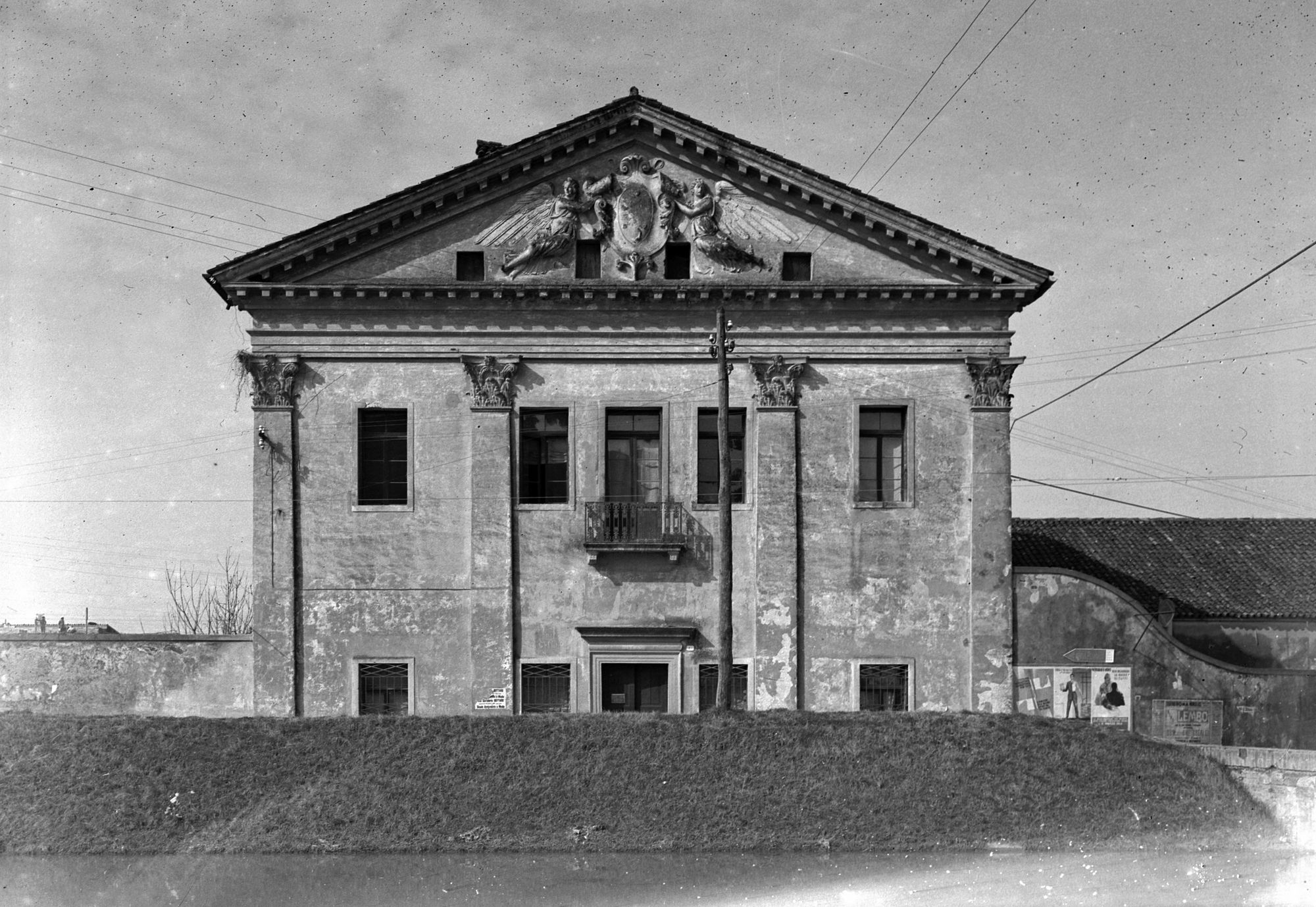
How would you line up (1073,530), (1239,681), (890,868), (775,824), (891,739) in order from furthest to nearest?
(1073,530) < (1239,681) < (891,739) < (775,824) < (890,868)

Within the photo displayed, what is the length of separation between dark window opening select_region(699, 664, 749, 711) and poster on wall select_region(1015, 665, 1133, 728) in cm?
542

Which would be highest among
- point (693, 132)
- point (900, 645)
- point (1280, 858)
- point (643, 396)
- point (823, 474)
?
point (693, 132)

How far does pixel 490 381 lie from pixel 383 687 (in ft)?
21.3

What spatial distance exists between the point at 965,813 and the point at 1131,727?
7.01m

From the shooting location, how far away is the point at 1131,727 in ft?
78.7

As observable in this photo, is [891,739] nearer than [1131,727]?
Yes

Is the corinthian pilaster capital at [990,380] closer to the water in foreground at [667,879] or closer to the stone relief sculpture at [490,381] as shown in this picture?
the stone relief sculpture at [490,381]

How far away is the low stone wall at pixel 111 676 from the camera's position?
23.7 metres

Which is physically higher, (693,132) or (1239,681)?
(693,132)

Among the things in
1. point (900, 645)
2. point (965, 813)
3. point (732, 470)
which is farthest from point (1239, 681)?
point (732, 470)

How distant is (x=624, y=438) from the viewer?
25141 mm

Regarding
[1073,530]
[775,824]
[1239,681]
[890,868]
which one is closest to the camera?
[890,868]

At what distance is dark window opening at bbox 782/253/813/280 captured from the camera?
25188 millimetres

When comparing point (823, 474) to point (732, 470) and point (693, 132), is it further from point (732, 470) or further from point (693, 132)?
point (693, 132)
